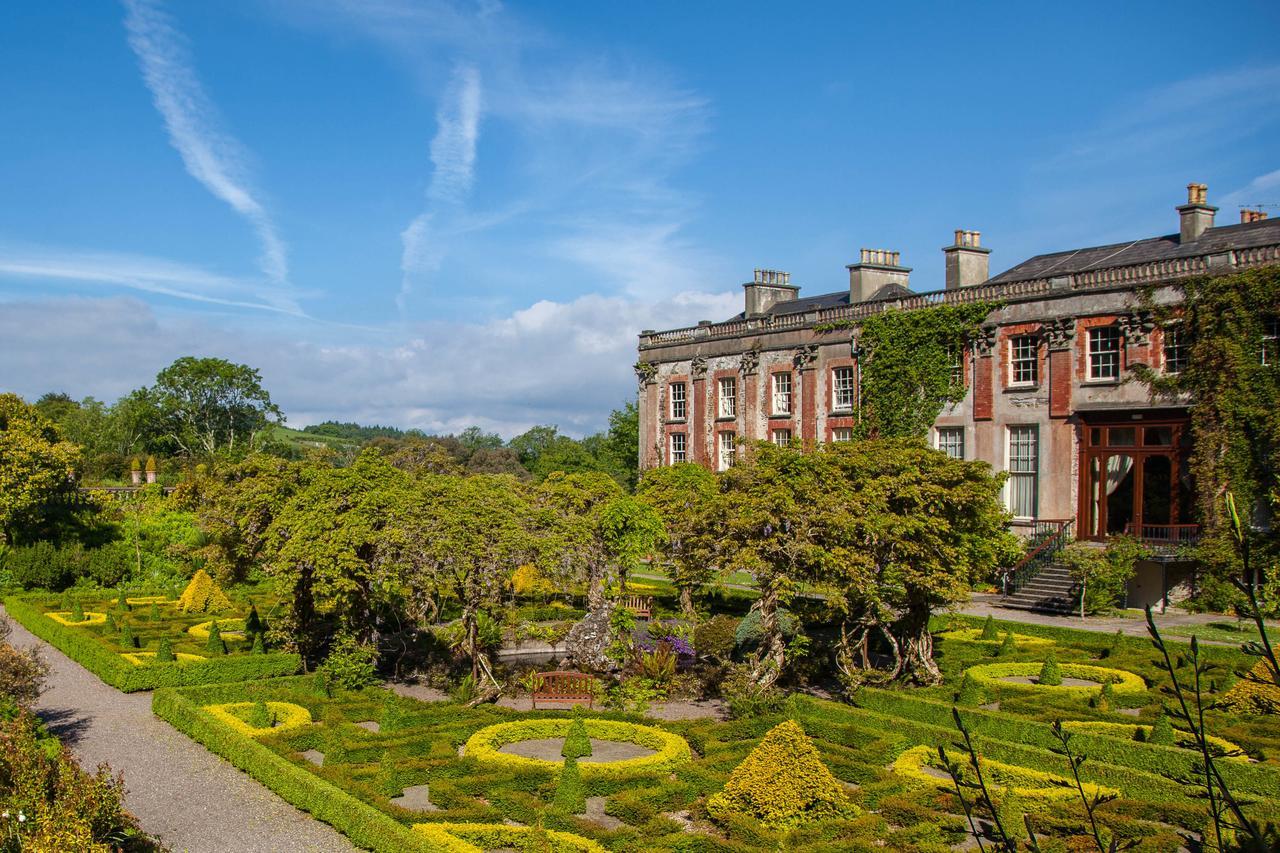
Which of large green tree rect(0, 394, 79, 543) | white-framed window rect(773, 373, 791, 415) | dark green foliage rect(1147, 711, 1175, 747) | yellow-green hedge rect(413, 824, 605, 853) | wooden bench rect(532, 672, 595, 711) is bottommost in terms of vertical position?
yellow-green hedge rect(413, 824, 605, 853)

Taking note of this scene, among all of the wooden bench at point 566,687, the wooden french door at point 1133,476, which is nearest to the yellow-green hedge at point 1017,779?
the wooden bench at point 566,687

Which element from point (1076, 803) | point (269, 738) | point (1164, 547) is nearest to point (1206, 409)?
point (1164, 547)

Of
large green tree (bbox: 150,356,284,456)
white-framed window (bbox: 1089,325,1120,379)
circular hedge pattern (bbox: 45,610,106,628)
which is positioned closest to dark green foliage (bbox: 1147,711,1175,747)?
white-framed window (bbox: 1089,325,1120,379)

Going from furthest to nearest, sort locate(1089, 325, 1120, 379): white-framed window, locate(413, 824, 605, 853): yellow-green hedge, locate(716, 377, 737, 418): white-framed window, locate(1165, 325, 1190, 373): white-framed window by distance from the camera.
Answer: locate(716, 377, 737, 418): white-framed window
locate(1089, 325, 1120, 379): white-framed window
locate(1165, 325, 1190, 373): white-framed window
locate(413, 824, 605, 853): yellow-green hedge

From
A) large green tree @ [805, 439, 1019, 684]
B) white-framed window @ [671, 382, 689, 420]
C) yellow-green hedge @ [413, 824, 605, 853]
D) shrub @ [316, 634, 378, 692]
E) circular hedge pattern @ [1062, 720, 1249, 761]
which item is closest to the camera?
yellow-green hedge @ [413, 824, 605, 853]

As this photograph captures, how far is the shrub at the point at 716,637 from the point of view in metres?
26.7

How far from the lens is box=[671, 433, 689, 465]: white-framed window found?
164ft

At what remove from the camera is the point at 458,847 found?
13.7m

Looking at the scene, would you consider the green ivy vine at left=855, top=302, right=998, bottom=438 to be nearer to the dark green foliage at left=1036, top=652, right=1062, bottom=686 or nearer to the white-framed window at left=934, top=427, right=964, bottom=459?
the white-framed window at left=934, top=427, right=964, bottom=459

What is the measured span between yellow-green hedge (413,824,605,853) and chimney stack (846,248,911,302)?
33.0 m

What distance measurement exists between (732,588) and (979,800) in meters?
32.7

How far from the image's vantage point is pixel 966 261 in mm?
40438

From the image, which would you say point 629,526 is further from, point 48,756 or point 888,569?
point 48,756

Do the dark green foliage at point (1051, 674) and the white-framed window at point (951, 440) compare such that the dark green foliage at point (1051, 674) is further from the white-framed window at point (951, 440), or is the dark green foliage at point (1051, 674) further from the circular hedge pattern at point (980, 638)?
the white-framed window at point (951, 440)
